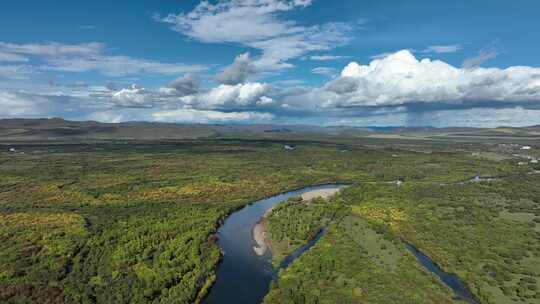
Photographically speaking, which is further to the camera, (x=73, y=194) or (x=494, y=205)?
(x=73, y=194)

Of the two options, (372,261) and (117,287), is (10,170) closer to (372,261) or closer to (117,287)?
(117,287)

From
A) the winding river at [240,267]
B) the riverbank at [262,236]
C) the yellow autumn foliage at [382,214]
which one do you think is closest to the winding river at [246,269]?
the winding river at [240,267]

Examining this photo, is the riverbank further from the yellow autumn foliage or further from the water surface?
the water surface

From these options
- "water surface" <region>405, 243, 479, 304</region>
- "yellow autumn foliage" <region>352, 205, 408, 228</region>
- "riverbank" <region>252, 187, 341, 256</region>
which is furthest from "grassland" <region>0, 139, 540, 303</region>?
"riverbank" <region>252, 187, 341, 256</region>

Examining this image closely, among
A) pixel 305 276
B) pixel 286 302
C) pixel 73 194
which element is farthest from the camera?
pixel 73 194

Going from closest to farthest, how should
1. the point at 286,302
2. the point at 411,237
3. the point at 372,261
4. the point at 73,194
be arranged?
1. the point at 286,302
2. the point at 372,261
3. the point at 411,237
4. the point at 73,194

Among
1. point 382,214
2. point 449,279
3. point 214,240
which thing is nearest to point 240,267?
point 214,240

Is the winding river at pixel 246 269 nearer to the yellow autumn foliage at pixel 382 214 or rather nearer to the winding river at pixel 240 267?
the winding river at pixel 240 267

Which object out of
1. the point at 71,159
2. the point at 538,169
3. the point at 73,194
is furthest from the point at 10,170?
the point at 538,169
